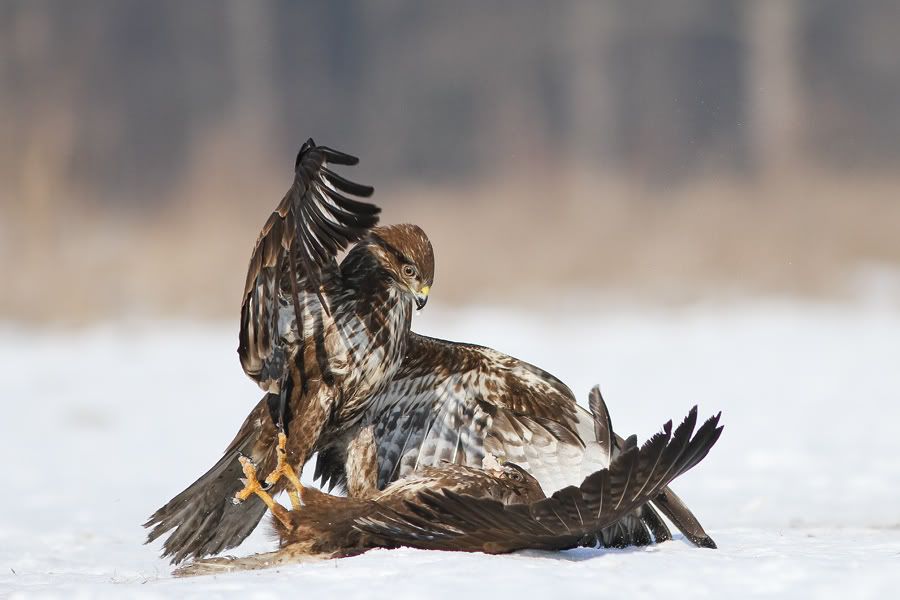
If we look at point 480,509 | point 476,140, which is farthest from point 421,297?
point 476,140

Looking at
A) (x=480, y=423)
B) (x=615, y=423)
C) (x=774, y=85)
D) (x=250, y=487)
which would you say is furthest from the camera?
(x=774, y=85)

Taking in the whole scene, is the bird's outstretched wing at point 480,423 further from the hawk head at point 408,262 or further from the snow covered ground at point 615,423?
the snow covered ground at point 615,423

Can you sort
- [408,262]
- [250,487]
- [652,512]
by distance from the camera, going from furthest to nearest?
[408,262] < [652,512] < [250,487]

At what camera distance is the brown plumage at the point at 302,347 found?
5352 millimetres

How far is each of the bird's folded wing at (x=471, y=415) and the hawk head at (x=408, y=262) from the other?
0.35 meters

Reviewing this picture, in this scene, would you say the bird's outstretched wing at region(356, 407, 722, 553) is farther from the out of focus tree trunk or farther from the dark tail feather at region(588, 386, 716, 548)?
the out of focus tree trunk

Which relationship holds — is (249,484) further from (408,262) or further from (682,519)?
(682,519)

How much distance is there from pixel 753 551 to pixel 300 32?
889 inches

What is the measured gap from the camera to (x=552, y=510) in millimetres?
4602

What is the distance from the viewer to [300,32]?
26266 mm

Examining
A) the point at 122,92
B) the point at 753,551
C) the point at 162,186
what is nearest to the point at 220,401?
the point at 753,551

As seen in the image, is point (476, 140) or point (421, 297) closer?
point (421, 297)

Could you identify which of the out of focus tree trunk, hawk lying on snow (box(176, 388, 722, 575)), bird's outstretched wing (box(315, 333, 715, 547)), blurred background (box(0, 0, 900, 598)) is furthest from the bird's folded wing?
the out of focus tree trunk

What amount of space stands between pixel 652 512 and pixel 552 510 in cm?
107
